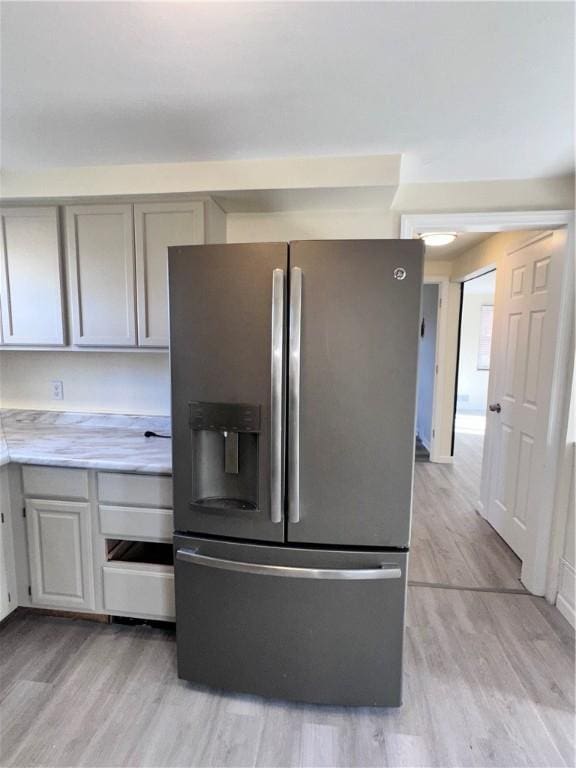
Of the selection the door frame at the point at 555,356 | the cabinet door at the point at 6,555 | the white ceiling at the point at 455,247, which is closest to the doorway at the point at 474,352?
the white ceiling at the point at 455,247

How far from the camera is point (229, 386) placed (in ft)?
4.58

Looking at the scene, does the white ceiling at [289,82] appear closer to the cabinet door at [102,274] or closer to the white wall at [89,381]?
the cabinet door at [102,274]

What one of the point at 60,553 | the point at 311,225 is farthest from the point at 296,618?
the point at 311,225

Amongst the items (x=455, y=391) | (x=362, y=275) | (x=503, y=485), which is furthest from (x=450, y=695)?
(x=455, y=391)

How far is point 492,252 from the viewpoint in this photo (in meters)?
3.22

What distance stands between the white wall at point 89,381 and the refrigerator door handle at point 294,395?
122cm

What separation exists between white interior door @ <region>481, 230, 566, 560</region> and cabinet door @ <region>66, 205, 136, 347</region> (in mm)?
2348

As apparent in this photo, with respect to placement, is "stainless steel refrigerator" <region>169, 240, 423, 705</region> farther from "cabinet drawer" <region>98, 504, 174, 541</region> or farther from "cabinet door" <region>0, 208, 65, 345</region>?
"cabinet door" <region>0, 208, 65, 345</region>

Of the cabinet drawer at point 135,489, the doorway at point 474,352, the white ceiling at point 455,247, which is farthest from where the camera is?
the doorway at point 474,352

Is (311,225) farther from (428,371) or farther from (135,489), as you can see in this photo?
(428,371)

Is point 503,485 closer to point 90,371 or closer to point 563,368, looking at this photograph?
point 563,368

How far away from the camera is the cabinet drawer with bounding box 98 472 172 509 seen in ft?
5.70

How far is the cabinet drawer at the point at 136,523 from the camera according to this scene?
5.76 feet

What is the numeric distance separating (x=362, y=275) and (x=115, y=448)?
4.77 feet
